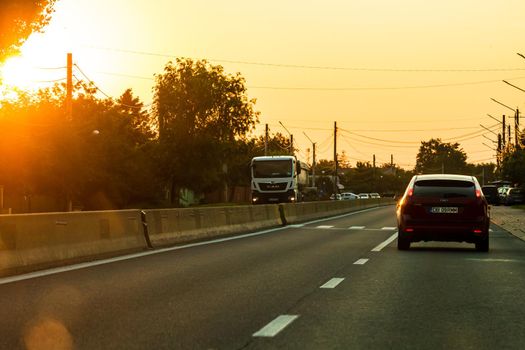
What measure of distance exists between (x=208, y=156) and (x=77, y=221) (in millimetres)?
51411

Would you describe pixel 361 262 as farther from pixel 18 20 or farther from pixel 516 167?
pixel 516 167

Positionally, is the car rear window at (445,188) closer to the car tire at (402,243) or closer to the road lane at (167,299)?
the car tire at (402,243)

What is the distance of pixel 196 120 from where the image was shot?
67562 mm

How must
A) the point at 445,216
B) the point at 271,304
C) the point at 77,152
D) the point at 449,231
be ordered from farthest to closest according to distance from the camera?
the point at 77,152 → the point at 445,216 → the point at 449,231 → the point at 271,304

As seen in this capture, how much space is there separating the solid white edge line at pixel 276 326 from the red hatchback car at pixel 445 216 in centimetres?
988

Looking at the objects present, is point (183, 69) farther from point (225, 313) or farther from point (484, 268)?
point (225, 313)

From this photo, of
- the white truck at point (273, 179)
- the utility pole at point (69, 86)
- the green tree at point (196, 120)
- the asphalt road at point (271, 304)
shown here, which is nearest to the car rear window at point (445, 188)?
the asphalt road at point (271, 304)

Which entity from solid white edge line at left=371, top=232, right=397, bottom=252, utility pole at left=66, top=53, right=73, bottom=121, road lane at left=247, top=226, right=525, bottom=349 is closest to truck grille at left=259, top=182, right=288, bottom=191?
utility pole at left=66, top=53, right=73, bottom=121

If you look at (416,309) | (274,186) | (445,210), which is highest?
(274,186)

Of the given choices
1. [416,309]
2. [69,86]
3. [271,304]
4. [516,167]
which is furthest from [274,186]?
[416,309]

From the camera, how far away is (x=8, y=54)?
24.5 m

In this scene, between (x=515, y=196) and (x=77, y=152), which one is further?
(x=515, y=196)

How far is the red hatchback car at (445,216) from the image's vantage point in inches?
695

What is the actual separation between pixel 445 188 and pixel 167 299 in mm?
9777
